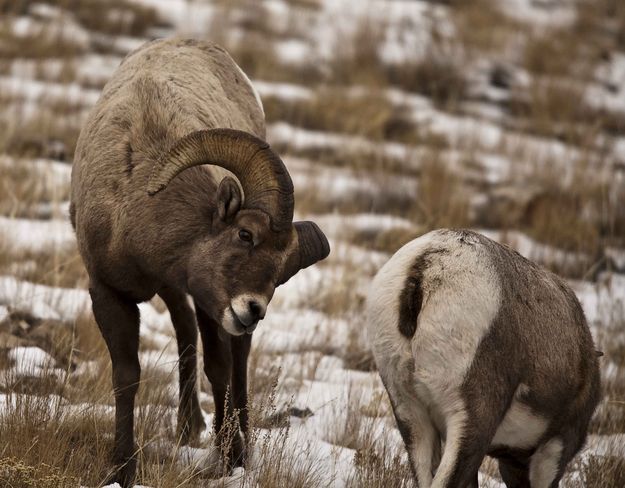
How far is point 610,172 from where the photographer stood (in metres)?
12.4

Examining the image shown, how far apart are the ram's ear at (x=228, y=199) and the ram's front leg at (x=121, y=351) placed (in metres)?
0.74

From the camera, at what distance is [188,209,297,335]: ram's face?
436 cm

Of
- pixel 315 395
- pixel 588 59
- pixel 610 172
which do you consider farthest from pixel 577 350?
pixel 588 59

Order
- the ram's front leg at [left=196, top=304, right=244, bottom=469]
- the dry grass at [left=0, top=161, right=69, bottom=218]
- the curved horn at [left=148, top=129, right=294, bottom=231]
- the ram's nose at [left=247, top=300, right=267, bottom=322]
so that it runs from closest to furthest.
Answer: the ram's nose at [left=247, top=300, right=267, bottom=322], the curved horn at [left=148, top=129, right=294, bottom=231], the ram's front leg at [left=196, top=304, right=244, bottom=469], the dry grass at [left=0, top=161, right=69, bottom=218]

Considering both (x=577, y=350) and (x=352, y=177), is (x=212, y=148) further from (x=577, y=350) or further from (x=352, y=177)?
(x=352, y=177)

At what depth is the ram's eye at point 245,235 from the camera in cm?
445

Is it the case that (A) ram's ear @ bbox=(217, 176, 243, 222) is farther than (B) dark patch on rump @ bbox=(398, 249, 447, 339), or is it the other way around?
(A) ram's ear @ bbox=(217, 176, 243, 222)

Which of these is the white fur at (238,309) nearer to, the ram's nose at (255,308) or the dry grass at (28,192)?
the ram's nose at (255,308)

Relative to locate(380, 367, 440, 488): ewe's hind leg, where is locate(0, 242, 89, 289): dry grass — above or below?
below

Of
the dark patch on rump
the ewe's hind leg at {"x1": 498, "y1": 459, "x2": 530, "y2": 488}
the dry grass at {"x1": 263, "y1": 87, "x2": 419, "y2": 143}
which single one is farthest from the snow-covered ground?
the dark patch on rump

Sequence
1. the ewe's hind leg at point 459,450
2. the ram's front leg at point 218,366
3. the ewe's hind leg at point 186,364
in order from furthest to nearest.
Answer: the ewe's hind leg at point 186,364 < the ram's front leg at point 218,366 < the ewe's hind leg at point 459,450

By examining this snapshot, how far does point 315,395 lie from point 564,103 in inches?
354

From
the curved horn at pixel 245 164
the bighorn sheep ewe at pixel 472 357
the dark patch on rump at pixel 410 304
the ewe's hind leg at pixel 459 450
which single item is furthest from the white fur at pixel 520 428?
the curved horn at pixel 245 164

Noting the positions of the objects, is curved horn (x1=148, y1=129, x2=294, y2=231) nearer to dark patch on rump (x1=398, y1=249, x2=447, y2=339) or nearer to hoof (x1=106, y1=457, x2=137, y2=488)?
dark patch on rump (x1=398, y1=249, x2=447, y2=339)
